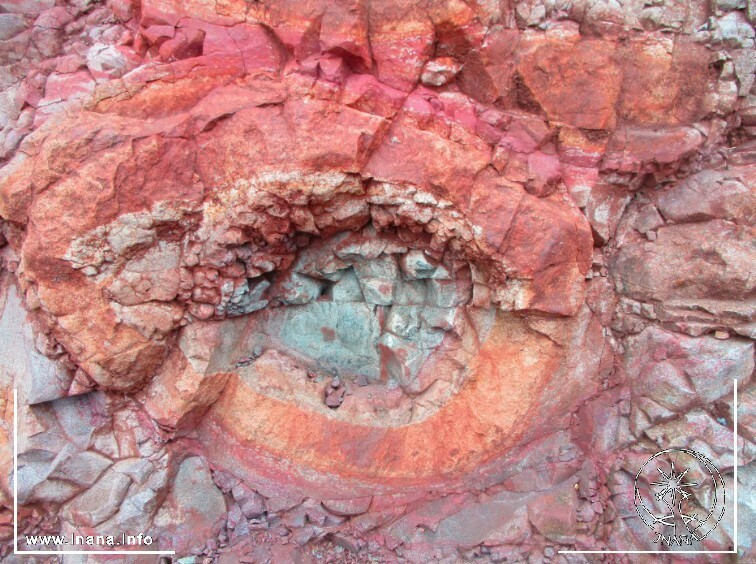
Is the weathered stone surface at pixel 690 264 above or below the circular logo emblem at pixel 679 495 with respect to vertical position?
above

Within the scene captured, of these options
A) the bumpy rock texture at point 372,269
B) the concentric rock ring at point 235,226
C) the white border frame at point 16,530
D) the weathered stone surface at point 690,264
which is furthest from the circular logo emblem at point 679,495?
the white border frame at point 16,530

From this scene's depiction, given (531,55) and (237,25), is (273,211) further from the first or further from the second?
(531,55)

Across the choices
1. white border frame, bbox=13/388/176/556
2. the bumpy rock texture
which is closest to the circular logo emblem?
the bumpy rock texture

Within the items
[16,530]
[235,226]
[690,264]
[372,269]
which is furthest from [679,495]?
[16,530]

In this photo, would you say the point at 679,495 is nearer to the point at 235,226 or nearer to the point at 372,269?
the point at 372,269

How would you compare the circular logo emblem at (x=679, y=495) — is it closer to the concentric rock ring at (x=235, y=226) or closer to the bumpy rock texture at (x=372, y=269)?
the bumpy rock texture at (x=372, y=269)
